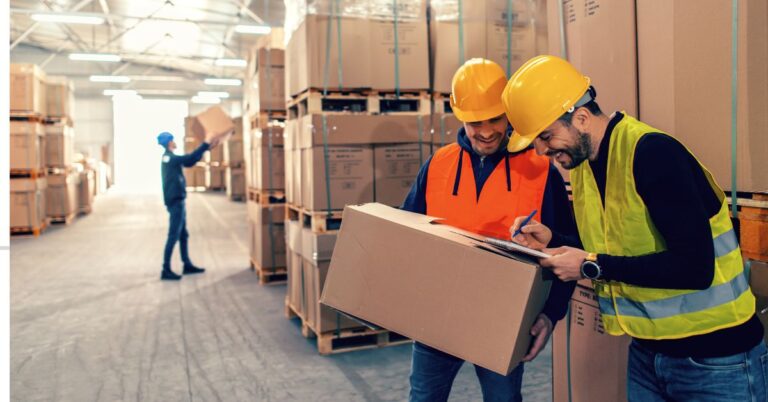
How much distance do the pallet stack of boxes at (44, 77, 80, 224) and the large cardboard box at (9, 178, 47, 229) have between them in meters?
0.96

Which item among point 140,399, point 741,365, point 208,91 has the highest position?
point 208,91

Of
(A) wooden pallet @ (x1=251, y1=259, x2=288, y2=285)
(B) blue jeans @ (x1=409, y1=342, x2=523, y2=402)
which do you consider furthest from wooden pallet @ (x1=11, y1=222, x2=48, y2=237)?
(B) blue jeans @ (x1=409, y1=342, x2=523, y2=402)

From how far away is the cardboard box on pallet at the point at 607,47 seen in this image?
1980 millimetres

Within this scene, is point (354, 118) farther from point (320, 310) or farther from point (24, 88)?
point (24, 88)

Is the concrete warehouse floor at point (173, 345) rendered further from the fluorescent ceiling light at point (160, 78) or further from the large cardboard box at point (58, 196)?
the fluorescent ceiling light at point (160, 78)

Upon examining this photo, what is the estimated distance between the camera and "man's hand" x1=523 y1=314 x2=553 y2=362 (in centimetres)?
177

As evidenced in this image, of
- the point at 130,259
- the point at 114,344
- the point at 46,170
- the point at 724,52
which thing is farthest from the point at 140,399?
the point at 46,170

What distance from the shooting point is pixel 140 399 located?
3652mm

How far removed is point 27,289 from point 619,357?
6.63m

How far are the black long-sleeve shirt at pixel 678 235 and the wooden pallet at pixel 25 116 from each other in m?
11.0

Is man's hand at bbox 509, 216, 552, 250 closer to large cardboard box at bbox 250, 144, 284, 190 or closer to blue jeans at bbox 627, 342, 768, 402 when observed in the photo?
blue jeans at bbox 627, 342, 768, 402

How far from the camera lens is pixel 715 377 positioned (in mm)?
1473

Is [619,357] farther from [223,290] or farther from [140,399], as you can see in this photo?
[223,290]

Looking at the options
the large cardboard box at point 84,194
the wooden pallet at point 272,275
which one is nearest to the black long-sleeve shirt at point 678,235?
the wooden pallet at point 272,275
